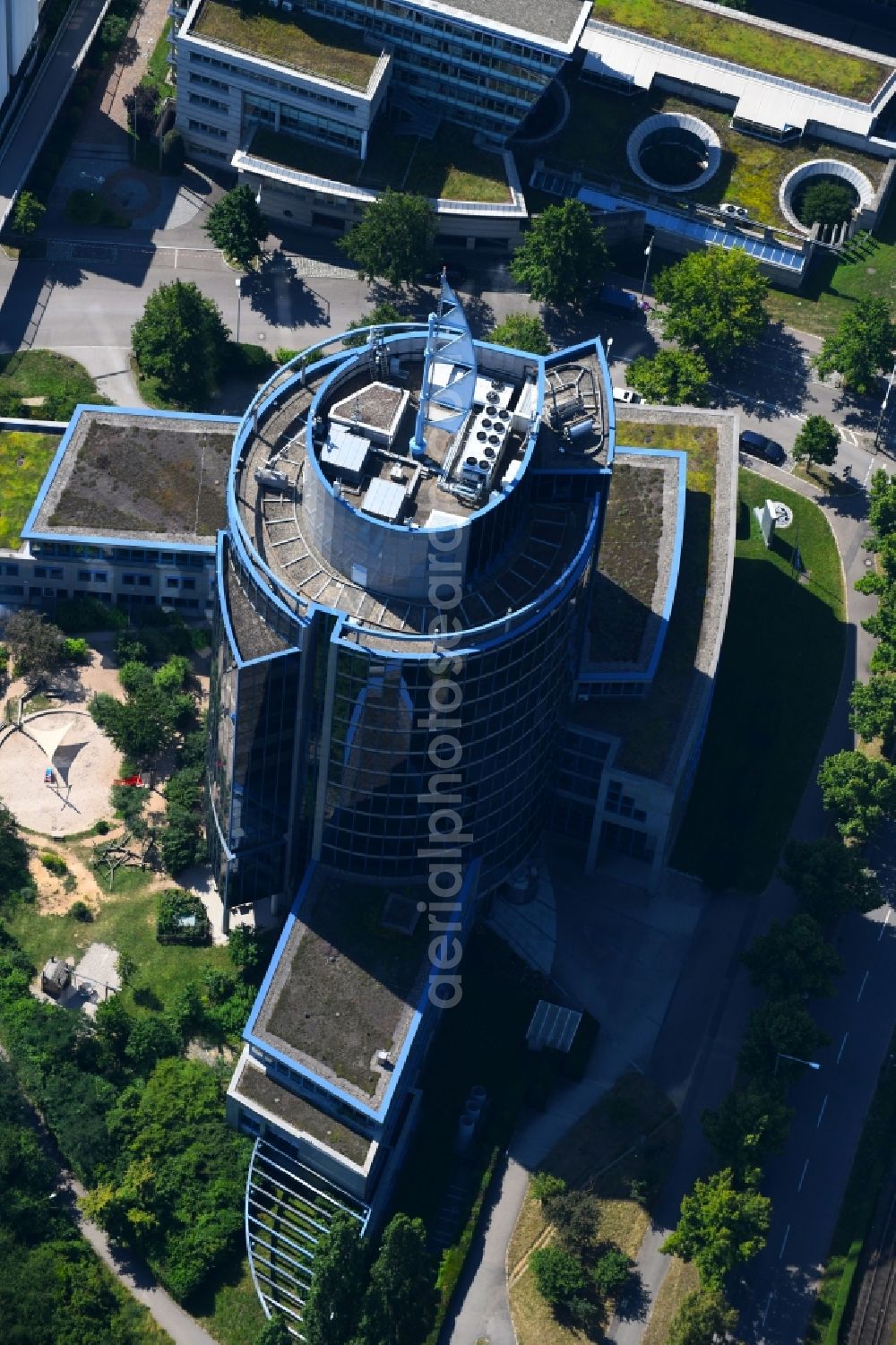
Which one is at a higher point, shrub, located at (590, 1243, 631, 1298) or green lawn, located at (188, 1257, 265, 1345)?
shrub, located at (590, 1243, 631, 1298)

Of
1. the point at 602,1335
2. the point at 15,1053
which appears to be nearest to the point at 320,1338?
the point at 602,1335

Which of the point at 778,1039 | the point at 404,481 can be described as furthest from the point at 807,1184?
the point at 404,481

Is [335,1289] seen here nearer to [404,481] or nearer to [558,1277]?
[558,1277]

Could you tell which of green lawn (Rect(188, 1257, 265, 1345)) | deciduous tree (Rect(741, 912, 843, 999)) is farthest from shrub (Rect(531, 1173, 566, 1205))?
deciduous tree (Rect(741, 912, 843, 999))

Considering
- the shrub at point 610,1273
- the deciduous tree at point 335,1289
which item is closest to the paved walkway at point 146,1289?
the deciduous tree at point 335,1289

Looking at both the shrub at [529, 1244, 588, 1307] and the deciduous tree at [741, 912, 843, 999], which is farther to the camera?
the deciduous tree at [741, 912, 843, 999]

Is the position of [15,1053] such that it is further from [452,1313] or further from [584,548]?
[584,548]

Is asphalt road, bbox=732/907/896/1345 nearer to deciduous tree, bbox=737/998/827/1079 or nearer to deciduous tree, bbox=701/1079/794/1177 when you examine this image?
deciduous tree, bbox=737/998/827/1079
